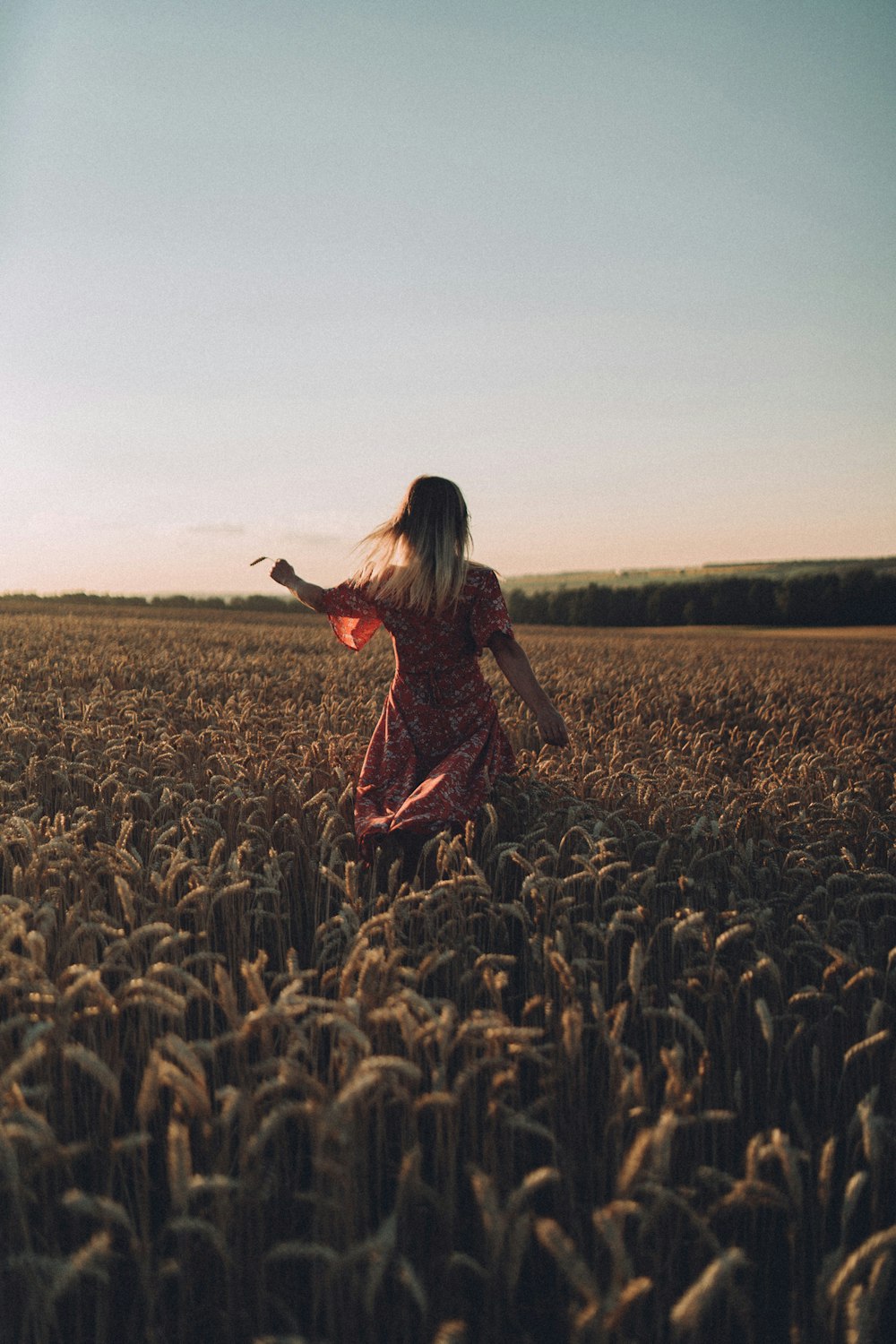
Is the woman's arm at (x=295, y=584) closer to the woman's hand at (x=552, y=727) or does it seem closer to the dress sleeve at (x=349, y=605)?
the dress sleeve at (x=349, y=605)

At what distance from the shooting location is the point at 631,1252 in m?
1.91

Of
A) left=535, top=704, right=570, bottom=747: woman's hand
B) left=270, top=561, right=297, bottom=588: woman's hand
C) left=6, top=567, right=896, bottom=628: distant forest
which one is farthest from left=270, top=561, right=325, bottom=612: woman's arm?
left=6, top=567, right=896, bottom=628: distant forest

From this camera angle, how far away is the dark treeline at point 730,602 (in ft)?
173

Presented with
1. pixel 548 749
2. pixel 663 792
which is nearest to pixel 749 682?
pixel 548 749

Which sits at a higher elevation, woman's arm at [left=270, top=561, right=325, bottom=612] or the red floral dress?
woman's arm at [left=270, top=561, right=325, bottom=612]

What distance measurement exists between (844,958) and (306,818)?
260 centimetres

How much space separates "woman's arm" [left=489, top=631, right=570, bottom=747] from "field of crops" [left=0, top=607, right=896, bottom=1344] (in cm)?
44

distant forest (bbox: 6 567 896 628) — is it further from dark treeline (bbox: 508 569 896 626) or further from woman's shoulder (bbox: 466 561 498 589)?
woman's shoulder (bbox: 466 561 498 589)

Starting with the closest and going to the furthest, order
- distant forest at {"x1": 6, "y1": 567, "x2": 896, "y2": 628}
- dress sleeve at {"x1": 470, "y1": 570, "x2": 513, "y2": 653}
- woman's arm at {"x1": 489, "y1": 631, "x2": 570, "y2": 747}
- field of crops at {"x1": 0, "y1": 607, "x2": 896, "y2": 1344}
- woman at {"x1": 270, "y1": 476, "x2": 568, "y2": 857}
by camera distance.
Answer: field of crops at {"x1": 0, "y1": 607, "x2": 896, "y2": 1344}
woman at {"x1": 270, "y1": 476, "x2": 568, "y2": 857}
woman's arm at {"x1": 489, "y1": 631, "x2": 570, "y2": 747}
dress sleeve at {"x1": 470, "y1": 570, "x2": 513, "y2": 653}
distant forest at {"x1": 6, "y1": 567, "x2": 896, "y2": 628}

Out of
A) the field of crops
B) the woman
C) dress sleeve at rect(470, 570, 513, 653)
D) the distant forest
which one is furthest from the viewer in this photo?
the distant forest

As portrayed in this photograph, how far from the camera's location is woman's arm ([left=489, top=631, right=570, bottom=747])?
4508 mm

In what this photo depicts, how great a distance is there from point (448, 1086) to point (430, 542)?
2689mm

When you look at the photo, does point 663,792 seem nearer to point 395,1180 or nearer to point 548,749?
point 548,749

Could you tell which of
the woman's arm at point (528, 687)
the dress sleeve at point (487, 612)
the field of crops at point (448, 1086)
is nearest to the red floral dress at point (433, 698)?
the dress sleeve at point (487, 612)
